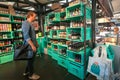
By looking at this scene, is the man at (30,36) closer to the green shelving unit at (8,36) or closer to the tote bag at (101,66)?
the tote bag at (101,66)

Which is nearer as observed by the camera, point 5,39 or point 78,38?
point 78,38

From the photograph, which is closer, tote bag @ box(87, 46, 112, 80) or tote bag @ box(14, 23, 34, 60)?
tote bag @ box(87, 46, 112, 80)

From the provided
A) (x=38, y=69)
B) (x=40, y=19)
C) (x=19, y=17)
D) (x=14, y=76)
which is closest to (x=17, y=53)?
(x=14, y=76)

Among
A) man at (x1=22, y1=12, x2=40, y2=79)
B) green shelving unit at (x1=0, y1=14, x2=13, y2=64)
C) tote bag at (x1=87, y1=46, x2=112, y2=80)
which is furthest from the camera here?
green shelving unit at (x1=0, y1=14, x2=13, y2=64)

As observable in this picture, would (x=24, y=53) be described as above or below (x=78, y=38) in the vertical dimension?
below

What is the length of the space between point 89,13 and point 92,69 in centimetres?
153

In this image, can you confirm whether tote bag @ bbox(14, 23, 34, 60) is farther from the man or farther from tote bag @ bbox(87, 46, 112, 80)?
tote bag @ bbox(87, 46, 112, 80)

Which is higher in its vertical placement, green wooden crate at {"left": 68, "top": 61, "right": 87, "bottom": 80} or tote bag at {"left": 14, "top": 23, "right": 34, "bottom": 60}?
tote bag at {"left": 14, "top": 23, "right": 34, "bottom": 60}

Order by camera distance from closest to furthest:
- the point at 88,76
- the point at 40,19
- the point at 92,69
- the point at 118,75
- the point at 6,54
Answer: the point at 118,75, the point at 92,69, the point at 88,76, the point at 6,54, the point at 40,19

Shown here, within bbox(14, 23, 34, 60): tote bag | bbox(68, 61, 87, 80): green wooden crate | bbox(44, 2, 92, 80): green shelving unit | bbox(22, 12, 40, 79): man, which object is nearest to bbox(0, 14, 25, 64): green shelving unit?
bbox(14, 23, 34, 60): tote bag

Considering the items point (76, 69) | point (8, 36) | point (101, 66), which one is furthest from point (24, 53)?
point (8, 36)

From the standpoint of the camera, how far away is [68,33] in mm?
3275

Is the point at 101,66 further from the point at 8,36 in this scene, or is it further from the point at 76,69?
the point at 8,36

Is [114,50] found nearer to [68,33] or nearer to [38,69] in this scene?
Answer: [68,33]
